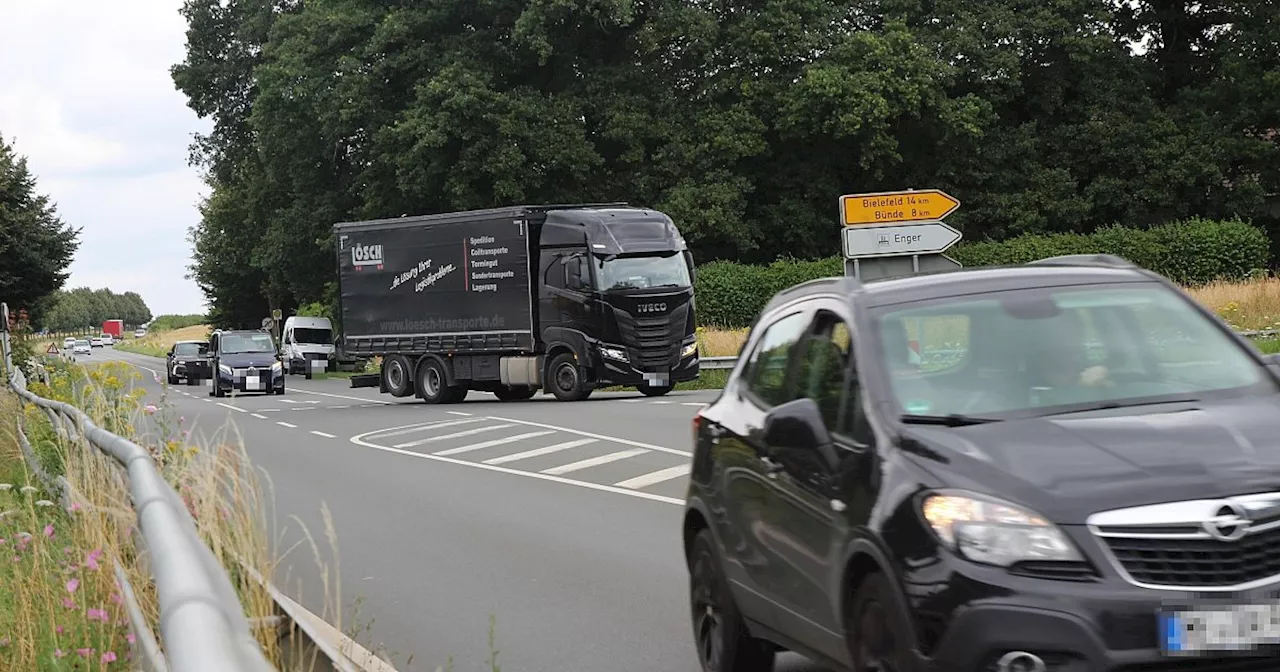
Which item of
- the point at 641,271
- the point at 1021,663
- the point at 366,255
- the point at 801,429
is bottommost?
the point at 1021,663

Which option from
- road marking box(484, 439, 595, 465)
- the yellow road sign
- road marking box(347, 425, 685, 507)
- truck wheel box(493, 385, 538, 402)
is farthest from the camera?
truck wheel box(493, 385, 538, 402)

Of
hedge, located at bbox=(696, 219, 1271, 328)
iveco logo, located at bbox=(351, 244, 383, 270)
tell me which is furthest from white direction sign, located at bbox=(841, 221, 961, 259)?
hedge, located at bbox=(696, 219, 1271, 328)

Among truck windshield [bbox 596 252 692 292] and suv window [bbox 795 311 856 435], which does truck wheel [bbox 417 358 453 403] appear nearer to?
truck windshield [bbox 596 252 692 292]

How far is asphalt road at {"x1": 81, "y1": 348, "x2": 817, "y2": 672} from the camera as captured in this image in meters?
7.86

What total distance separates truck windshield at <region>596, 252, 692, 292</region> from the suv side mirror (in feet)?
77.6

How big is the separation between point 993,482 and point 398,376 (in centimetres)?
2992

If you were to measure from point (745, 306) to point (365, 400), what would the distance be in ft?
41.0

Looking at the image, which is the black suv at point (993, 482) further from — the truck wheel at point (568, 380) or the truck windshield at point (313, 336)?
the truck windshield at point (313, 336)

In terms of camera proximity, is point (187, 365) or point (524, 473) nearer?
point (524, 473)

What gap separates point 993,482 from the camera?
15.0 ft

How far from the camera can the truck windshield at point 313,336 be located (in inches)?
2564

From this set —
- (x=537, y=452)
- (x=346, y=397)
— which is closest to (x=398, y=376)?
(x=346, y=397)

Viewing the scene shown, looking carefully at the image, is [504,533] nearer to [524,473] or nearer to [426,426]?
[524,473]

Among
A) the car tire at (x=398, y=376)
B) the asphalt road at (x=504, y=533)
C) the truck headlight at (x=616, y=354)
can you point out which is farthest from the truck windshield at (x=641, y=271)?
the car tire at (x=398, y=376)
